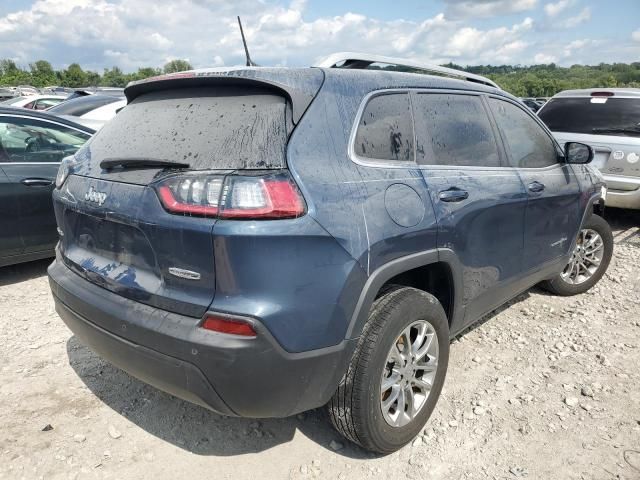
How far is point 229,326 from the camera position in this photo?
1.88 meters

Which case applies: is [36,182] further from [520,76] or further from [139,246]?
[520,76]

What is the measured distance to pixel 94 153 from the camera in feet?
8.27

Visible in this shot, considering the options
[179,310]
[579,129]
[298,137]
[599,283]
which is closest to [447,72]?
[298,137]

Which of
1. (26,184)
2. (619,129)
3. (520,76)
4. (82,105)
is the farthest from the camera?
(520,76)

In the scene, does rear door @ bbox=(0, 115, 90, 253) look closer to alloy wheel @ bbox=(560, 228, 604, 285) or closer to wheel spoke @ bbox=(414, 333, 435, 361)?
wheel spoke @ bbox=(414, 333, 435, 361)

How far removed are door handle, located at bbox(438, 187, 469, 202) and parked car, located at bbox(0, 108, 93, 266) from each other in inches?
139

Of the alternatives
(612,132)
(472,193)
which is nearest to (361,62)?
(472,193)

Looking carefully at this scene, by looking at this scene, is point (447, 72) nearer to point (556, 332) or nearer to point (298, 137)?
point (298, 137)

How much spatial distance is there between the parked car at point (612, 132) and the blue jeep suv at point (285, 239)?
4094 mm

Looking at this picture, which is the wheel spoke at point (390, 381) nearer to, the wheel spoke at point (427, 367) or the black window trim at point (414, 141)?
the wheel spoke at point (427, 367)

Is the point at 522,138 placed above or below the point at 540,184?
above

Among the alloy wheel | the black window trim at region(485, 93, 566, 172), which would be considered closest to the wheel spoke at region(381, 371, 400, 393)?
the black window trim at region(485, 93, 566, 172)

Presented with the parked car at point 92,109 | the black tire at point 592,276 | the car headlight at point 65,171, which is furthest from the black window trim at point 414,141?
the parked car at point 92,109

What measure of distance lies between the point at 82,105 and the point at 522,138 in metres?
7.42
